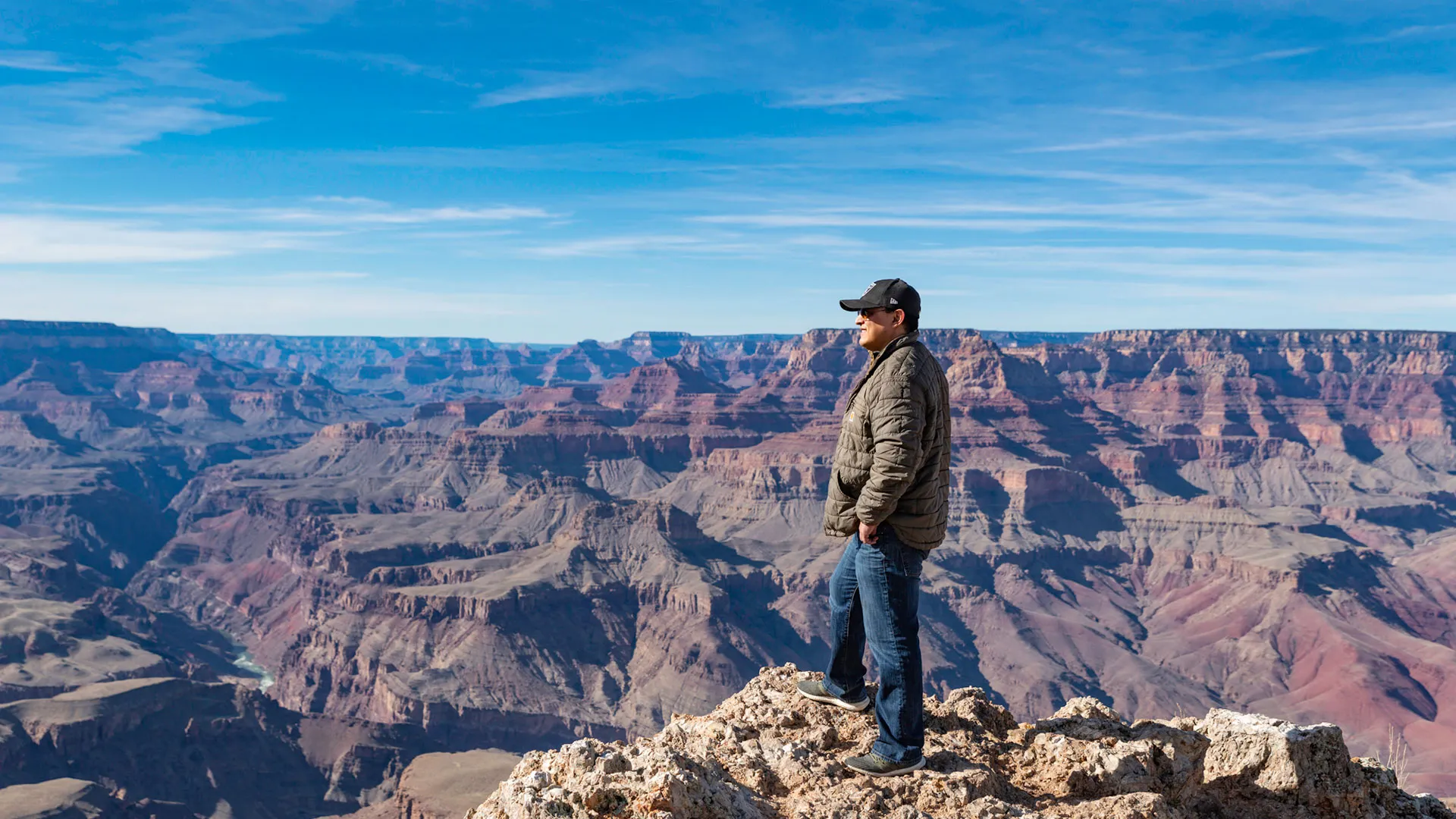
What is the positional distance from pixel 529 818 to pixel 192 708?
313 ft

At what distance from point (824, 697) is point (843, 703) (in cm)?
19

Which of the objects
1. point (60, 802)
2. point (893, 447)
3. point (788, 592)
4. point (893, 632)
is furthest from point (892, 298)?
point (788, 592)

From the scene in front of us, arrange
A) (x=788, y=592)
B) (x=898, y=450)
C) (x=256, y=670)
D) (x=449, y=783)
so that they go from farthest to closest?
(x=788, y=592) < (x=256, y=670) < (x=449, y=783) < (x=898, y=450)

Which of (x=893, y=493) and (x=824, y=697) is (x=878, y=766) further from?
(x=893, y=493)

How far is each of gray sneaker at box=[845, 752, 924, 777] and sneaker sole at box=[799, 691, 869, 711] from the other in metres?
1.13

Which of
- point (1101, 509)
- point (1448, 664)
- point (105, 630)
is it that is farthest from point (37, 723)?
point (1101, 509)

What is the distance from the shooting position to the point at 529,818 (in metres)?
5.73

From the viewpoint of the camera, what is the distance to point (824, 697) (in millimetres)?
8578

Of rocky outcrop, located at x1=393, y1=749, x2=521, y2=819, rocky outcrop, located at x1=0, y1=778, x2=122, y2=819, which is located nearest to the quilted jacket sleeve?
rocky outcrop, located at x1=393, y1=749, x2=521, y2=819

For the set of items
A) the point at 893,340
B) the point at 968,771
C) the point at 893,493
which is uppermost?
the point at 893,340

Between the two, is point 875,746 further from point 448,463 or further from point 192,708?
point 448,463

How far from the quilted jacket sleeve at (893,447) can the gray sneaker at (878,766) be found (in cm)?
175

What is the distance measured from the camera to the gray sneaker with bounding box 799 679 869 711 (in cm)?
845

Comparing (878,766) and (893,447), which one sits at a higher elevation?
(893,447)
